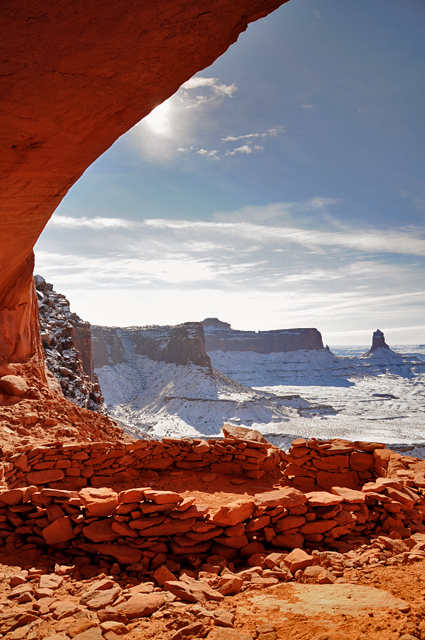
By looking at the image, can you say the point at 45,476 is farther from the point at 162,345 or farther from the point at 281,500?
the point at 162,345

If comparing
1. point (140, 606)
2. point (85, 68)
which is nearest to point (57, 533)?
point (140, 606)

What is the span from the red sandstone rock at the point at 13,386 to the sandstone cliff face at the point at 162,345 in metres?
77.4

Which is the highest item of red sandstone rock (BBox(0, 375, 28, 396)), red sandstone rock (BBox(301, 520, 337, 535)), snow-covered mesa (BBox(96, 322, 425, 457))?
red sandstone rock (BBox(0, 375, 28, 396))

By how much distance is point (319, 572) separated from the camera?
3.73 m

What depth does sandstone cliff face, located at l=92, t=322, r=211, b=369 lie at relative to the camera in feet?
289

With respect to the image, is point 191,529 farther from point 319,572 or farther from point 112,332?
point 112,332

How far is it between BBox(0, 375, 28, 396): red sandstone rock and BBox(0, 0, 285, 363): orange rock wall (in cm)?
651

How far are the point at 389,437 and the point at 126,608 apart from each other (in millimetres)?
66725

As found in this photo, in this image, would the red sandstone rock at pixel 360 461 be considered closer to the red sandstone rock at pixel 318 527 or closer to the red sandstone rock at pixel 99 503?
the red sandstone rock at pixel 318 527

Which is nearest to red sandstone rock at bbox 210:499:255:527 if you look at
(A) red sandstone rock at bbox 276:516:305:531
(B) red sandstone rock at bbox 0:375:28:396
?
(A) red sandstone rock at bbox 276:516:305:531

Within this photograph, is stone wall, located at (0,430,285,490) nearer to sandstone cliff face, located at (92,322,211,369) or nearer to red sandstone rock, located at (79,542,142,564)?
red sandstone rock, located at (79,542,142,564)

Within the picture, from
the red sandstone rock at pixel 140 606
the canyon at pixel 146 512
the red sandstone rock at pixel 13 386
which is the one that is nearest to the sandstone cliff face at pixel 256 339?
the red sandstone rock at pixel 13 386

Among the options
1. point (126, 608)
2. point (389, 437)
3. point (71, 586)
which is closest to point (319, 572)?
point (126, 608)

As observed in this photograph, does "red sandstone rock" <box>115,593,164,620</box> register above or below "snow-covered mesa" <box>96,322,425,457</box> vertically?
above
